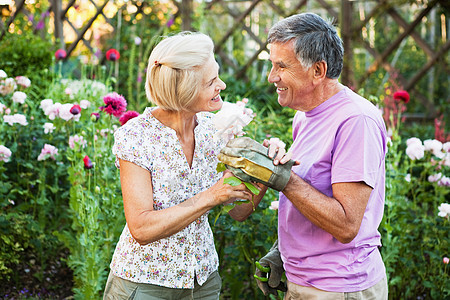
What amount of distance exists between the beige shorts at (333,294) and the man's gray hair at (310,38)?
0.74 meters

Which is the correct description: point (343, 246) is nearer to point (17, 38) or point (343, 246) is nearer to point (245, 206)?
point (245, 206)

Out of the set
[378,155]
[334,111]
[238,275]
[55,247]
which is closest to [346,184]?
[378,155]

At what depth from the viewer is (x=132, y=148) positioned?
1750mm

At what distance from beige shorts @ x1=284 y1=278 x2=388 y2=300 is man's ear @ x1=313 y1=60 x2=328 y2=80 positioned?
0.71 metres

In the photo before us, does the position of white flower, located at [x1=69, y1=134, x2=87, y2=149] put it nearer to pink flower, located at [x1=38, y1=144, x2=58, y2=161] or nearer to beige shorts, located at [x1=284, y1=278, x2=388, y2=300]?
pink flower, located at [x1=38, y1=144, x2=58, y2=161]

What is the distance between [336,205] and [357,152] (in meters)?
0.18

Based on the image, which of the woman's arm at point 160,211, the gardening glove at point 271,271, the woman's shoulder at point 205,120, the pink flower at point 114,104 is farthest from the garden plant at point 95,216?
the woman's arm at point 160,211

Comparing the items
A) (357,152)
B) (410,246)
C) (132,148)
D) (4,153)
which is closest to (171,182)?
(132,148)

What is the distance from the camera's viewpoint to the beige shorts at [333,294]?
1679 mm

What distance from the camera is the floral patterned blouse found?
1.78 metres

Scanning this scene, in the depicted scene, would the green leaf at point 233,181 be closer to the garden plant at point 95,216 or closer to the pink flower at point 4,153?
the garden plant at point 95,216

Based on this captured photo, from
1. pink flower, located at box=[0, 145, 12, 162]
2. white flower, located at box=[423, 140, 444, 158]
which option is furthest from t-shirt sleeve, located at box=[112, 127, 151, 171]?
white flower, located at box=[423, 140, 444, 158]

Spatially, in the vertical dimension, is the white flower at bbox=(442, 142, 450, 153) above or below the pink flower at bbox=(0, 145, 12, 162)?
above

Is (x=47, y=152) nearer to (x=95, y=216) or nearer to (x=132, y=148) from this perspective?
(x=95, y=216)
